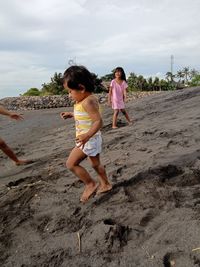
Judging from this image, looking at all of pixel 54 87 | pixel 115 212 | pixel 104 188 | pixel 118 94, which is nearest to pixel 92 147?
pixel 104 188

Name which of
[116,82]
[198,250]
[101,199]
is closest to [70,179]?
[101,199]

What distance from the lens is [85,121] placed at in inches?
155

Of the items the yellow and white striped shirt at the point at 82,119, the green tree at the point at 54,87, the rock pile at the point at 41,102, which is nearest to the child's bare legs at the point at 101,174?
the yellow and white striped shirt at the point at 82,119

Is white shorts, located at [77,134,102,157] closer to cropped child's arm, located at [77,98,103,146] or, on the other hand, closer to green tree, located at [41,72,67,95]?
cropped child's arm, located at [77,98,103,146]

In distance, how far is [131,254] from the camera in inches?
117

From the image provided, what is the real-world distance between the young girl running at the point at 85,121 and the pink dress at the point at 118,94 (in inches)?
198

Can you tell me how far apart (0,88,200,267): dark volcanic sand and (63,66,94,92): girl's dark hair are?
113 cm

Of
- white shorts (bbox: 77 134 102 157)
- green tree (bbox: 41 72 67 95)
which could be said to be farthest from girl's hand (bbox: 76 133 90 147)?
green tree (bbox: 41 72 67 95)

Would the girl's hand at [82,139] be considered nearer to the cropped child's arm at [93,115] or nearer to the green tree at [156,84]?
the cropped child's arm at [93,115]

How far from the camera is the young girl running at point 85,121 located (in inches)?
150

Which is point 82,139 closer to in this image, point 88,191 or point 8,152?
point 88,191

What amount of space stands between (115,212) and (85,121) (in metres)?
0.94

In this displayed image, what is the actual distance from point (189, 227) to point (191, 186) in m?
0.89

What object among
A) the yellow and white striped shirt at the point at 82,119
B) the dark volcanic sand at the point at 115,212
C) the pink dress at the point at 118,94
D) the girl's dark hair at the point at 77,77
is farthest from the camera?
the pink dress at the point at 118,94
